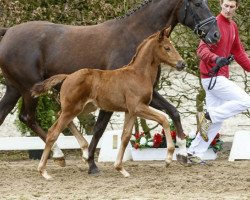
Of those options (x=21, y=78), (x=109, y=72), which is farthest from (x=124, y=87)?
(x=21, y=78)

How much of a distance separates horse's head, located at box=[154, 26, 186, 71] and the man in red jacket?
1.93 ft

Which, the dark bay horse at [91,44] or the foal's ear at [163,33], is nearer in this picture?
the foal's ear at [163,33]

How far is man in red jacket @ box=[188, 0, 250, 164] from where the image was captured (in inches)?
339

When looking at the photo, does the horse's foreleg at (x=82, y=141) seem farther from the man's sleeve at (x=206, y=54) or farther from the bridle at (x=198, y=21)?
the bridle at (x=198, y=21)

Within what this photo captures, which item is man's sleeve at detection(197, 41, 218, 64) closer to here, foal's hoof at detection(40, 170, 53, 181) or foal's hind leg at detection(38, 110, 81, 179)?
foal's hind leg at detection(38, 110, 81, 179)

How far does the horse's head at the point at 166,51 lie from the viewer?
317 inches

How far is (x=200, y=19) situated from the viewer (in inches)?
339

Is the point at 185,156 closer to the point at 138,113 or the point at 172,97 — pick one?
the point at 138,113

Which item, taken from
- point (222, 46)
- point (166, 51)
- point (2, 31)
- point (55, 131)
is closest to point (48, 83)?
point (55, 131)

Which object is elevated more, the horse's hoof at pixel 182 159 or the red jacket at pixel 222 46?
the red jacket at pixel 222 46

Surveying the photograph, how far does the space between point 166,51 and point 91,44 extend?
1.06 m

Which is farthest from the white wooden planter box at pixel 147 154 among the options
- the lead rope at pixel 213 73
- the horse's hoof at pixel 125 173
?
the horse's hoof at pixel 125 173

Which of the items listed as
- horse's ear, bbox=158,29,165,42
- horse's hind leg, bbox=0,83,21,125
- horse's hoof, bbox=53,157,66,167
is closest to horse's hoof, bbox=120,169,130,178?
horse's hoof, bbox=53,157,66,167

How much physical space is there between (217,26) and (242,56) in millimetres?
632
